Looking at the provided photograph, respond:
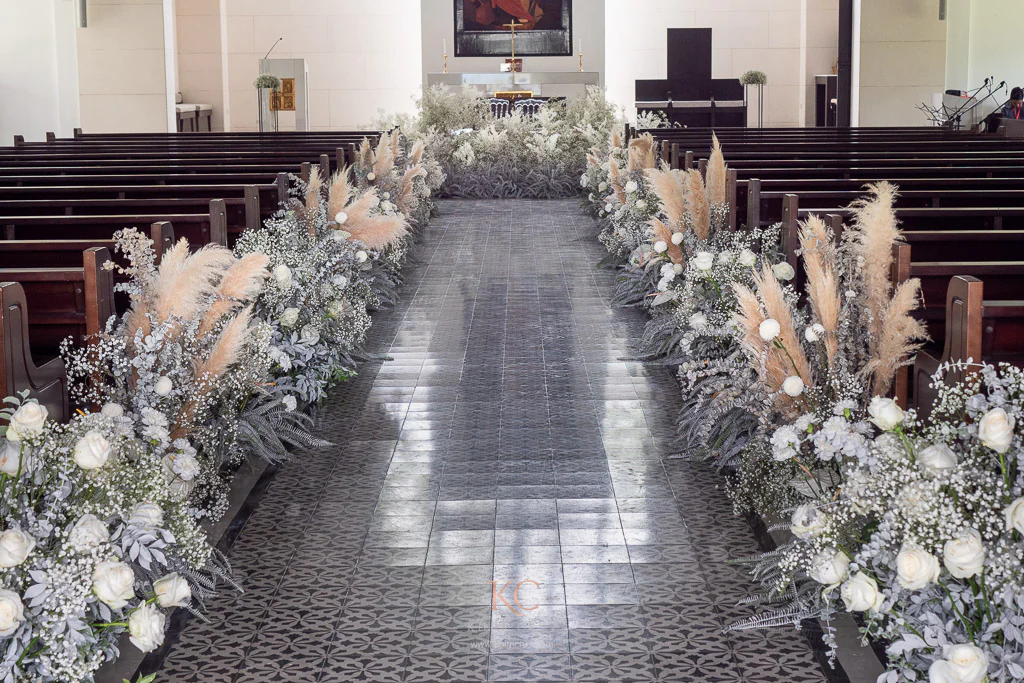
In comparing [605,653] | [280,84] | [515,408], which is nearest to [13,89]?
[280,84]

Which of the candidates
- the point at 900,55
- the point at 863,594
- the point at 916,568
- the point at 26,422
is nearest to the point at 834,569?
the point at 863,594

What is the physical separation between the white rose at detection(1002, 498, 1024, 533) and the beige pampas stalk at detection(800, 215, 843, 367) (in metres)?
0.97

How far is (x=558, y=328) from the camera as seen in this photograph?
22.7 feet

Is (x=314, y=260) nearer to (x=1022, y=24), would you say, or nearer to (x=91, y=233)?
(x=91, y=233)

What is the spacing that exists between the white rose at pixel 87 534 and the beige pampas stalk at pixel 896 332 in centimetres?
191

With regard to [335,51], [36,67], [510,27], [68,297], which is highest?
[510,27]

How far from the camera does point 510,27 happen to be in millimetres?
21984

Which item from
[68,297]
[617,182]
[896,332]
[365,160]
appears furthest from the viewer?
[617,182]

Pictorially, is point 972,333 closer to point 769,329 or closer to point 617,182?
point 769,329

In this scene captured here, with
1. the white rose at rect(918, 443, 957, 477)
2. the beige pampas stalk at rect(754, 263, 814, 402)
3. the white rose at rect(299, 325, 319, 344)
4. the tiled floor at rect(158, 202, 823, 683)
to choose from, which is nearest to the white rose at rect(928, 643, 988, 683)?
the white rose at rect(918, 443, 957, 477)

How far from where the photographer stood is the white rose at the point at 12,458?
2602 mm

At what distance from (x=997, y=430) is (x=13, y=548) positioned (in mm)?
1918

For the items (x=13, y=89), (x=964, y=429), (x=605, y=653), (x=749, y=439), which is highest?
(x=13, y=89)

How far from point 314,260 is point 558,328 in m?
2.02
